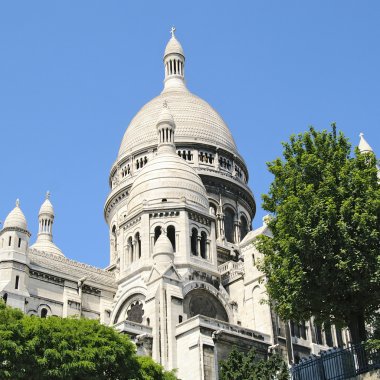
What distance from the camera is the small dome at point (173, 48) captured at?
85.9 meters

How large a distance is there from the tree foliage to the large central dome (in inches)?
1608

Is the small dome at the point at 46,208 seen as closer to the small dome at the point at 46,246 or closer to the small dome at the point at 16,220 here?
the small dome at the point at 46,246

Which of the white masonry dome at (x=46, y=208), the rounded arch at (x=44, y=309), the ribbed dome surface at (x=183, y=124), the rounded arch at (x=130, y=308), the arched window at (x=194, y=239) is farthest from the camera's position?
the ribbed dome surface at (x=183, y=124)

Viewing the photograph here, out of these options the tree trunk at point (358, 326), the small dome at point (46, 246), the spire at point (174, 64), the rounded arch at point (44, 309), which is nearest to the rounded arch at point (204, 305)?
the rounded arch at point (44, 309)

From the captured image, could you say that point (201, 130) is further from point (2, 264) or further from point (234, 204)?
point (2, 264)

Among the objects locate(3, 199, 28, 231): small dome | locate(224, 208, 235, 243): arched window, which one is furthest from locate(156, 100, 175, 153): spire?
locate(3, 199, 28, 231): small dome

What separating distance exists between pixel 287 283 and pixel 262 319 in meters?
24.3

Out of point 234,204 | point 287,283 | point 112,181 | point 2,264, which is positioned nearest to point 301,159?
point 287,283

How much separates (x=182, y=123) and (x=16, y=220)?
25.7 m

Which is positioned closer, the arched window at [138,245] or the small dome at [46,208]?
the arched window at [138,245]

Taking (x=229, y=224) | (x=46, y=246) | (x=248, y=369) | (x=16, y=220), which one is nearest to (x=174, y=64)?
(x=229, y=224)

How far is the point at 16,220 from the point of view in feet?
177

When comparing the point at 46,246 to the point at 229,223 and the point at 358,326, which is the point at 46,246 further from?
the point at 358,326

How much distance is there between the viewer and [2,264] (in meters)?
52.2
